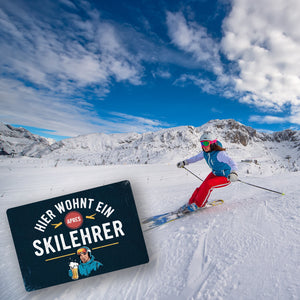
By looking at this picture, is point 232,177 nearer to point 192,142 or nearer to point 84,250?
point 84,250

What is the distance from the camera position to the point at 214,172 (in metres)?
3.06

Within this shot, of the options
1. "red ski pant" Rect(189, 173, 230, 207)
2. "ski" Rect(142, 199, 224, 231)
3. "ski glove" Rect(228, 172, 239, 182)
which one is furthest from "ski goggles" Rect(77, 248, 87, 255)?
"ski glove" Rect(228, 172, 239, 182)

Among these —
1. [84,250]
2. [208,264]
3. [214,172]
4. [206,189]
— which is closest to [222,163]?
[214,172]

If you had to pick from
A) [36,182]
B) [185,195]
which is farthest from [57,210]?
[36,182]

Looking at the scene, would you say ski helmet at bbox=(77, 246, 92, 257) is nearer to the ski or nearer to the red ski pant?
the ski

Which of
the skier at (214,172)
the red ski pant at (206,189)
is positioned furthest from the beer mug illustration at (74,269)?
the red ski pant at (206,189)

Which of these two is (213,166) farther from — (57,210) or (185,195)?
(57,210)

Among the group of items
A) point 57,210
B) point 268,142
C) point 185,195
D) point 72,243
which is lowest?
point 268,142

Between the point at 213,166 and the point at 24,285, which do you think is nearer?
the point at 24,285

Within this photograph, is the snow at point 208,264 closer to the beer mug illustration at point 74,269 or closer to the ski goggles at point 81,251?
the beer mug illustration at point 74,269

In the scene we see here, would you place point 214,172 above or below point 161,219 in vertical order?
above

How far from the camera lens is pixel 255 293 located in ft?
3.34

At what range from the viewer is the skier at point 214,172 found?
279 centimetres

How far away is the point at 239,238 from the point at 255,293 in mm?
715
